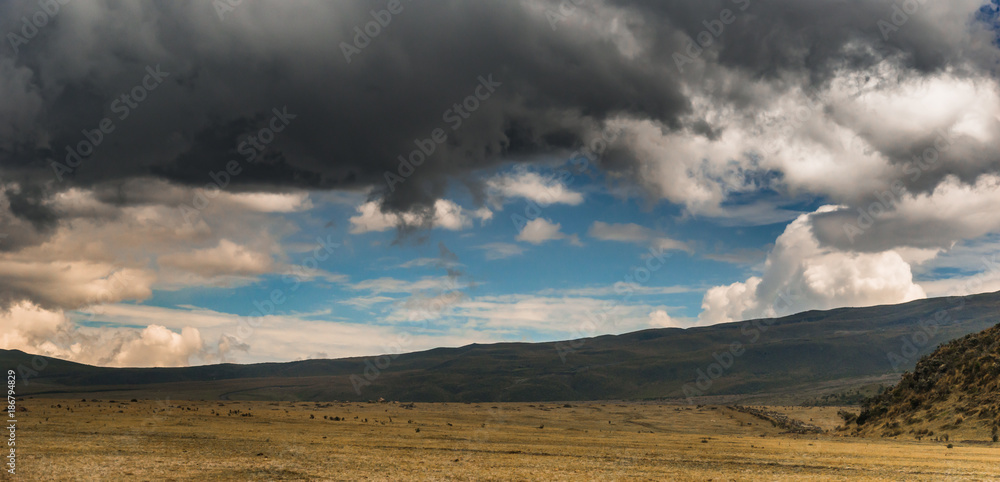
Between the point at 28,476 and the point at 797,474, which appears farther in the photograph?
the point at 797,474

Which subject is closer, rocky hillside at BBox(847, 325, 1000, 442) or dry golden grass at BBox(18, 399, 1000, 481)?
dry golden grass at BBox(18, 399, 1000, 481)

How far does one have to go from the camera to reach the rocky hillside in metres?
49.0

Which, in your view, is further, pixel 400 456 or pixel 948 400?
pixel 948 400

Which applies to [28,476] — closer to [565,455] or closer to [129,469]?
[129,469]

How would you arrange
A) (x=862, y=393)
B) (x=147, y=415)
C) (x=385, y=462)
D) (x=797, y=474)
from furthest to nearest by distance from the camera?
(x=862, y=393)
(x=147, y=415)
(x=385, y=462)
(x=797, y=474)

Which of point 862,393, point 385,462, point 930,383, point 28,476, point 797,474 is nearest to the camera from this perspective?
point 28,476

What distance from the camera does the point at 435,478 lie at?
76.9ft

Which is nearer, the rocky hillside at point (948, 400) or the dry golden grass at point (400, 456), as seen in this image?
the dry golden grass at point (400, 456)

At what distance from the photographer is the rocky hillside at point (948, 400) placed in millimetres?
48969

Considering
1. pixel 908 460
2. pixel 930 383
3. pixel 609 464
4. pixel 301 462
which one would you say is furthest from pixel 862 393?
pixel 301 462

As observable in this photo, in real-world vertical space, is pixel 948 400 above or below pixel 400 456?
above

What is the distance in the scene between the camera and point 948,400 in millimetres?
55719

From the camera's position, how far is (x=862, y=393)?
159875mm

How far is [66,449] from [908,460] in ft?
134
